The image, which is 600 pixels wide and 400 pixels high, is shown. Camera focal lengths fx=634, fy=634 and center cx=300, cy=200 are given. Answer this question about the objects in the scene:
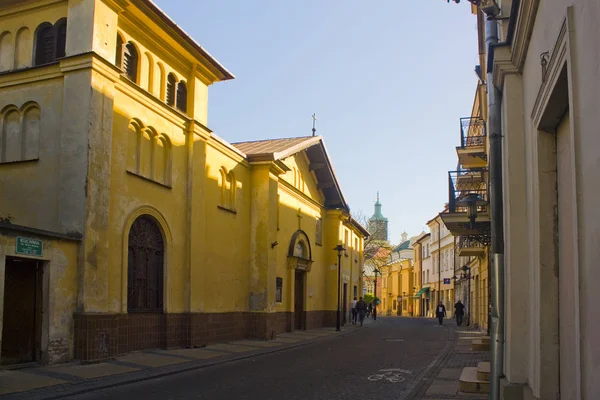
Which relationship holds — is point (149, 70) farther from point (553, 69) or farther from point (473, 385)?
point (553, 69)

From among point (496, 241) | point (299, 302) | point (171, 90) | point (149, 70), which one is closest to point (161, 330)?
point (171, 90)

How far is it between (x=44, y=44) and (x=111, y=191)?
3.81 meters

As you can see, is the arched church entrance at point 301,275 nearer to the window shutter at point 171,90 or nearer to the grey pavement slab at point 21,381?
the window shutter at point 171,90

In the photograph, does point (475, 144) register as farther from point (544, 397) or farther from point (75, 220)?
point (544, 397)

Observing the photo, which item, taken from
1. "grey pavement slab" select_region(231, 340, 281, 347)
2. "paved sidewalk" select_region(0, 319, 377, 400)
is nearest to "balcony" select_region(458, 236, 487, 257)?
"grey pavement slab" select_region(231, 340, 281, 347)

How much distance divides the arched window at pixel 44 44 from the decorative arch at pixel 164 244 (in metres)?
4.12

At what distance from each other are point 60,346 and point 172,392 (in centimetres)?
345

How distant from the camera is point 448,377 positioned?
43.2ft

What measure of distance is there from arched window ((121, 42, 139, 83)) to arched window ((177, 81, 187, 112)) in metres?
2.19

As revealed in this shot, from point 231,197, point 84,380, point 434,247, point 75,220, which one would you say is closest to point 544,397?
point 84,380

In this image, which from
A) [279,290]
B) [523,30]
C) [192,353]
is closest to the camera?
[523,30]

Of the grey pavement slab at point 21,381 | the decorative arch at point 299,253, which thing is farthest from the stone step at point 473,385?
the decorative arch at point 299,253

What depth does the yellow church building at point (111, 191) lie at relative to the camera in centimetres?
1277

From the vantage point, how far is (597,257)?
3.86 metres
